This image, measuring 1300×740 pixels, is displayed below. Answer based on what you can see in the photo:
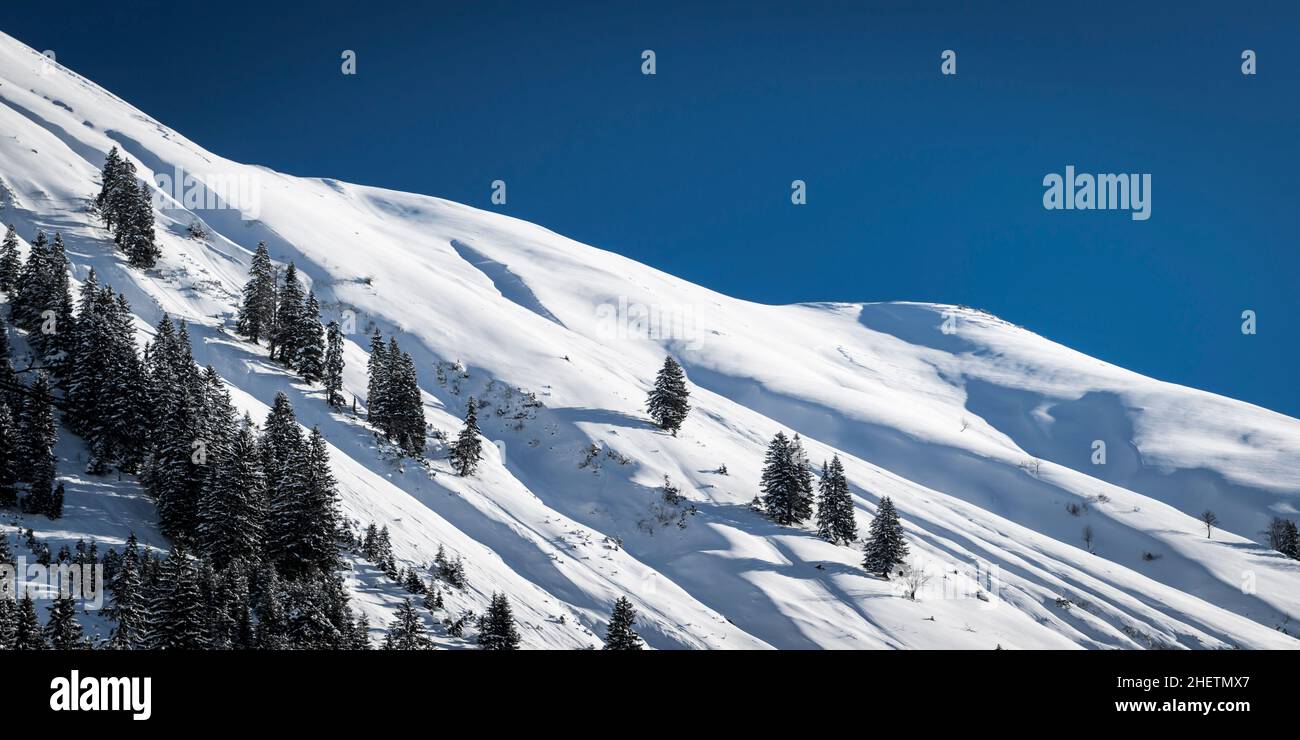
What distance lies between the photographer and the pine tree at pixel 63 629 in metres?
28.6

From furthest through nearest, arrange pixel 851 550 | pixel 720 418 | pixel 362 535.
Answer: pixel 720 418 → pixel 851 550 → pixel 362 535

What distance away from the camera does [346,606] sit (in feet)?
118

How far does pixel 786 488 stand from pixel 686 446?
12.1 metres

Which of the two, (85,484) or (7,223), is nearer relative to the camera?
(85,484)

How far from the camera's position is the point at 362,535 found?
4672cm

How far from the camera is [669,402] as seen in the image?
74.1 m

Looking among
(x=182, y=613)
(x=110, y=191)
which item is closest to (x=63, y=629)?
(x=182, y=613)

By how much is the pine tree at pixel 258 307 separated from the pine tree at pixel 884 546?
56304mm

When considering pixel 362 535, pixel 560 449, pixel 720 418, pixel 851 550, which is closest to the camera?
pixel 362 535
